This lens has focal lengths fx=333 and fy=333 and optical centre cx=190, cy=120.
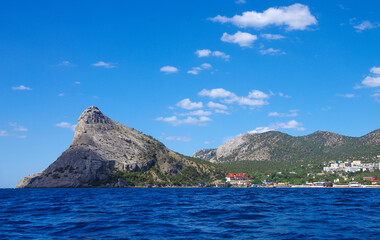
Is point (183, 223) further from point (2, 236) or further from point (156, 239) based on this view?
point (2, 236)

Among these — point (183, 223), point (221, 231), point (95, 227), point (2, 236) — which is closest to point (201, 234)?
point (221, 231)

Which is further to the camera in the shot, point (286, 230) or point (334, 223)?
point (334, 223)

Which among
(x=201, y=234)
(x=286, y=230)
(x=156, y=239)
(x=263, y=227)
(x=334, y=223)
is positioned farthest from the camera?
(x=334, y=223)

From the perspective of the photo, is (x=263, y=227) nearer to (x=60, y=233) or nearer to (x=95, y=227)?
(x=95, y=227)

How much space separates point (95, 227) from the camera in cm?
2989

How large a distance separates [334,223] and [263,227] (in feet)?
25.2

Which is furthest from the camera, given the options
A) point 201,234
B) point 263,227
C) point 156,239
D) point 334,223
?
point 334,223

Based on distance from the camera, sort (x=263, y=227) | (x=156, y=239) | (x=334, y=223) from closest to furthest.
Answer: (x=156, y=239) → (x=263, y=227) → (x=334, y=223)

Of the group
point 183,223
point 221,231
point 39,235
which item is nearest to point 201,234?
point 221,231

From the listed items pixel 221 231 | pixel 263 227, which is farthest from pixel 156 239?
pixel 263 227

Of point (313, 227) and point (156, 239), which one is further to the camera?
point (313, 227)

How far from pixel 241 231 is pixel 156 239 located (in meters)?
7.42

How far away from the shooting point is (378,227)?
29297 mm

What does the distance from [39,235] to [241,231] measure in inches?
639
